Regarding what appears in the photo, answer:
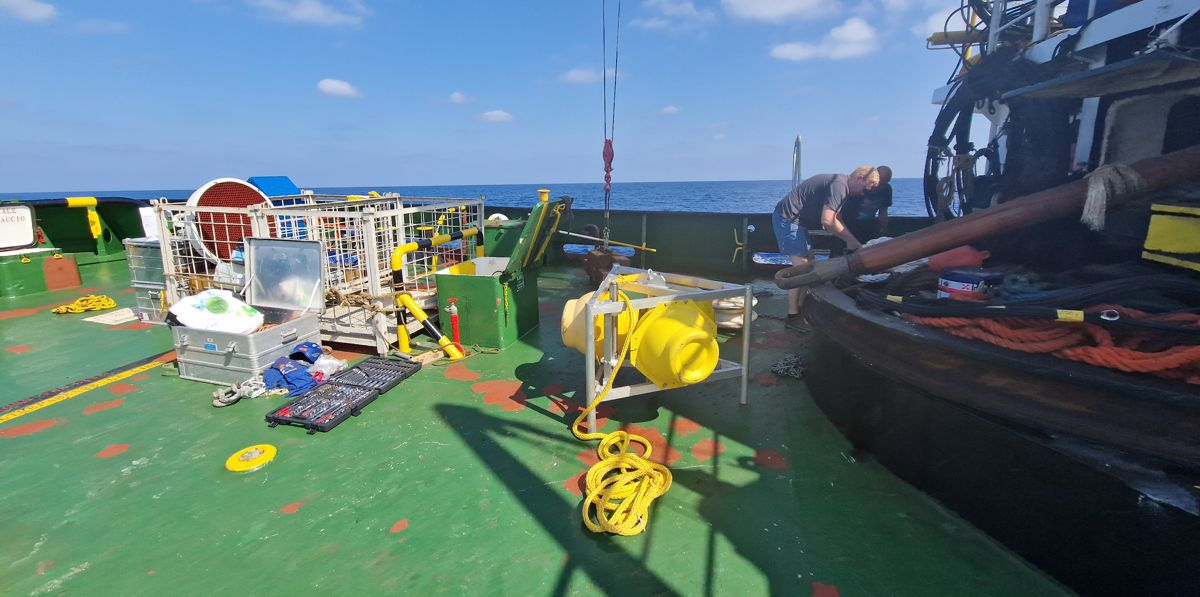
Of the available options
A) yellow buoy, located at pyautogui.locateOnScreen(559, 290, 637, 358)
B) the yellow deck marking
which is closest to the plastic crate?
the yellow deck marking

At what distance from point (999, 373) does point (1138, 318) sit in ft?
2.29

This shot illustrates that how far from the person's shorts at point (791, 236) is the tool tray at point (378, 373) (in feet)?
15.0

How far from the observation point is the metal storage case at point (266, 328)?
5.05 m

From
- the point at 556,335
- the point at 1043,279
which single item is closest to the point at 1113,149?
the point at 1043,279

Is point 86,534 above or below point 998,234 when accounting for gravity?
below

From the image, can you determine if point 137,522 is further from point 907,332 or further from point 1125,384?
point 1125,384

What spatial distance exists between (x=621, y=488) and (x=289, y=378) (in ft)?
11.4

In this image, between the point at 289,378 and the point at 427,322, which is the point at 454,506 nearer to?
the point at 289,378

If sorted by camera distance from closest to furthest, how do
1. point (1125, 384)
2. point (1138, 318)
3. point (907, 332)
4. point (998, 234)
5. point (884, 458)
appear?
1. point (1125, 384)
2. point (1138, 318)
3. point (907, 332)
4. point (884, 458)
5. point (998, 234)

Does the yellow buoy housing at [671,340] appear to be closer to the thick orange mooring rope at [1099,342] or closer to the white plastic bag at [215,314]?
the thick orange mooring rope at [1099,342]

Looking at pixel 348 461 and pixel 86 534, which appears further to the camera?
pixel 348 461

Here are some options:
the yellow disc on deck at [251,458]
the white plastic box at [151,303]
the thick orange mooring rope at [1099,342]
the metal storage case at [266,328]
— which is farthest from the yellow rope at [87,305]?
the thick orange mooring rope at [1099,342]

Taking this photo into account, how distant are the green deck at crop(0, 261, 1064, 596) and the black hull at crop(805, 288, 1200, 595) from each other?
22cm

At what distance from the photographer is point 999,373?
2.88 m
